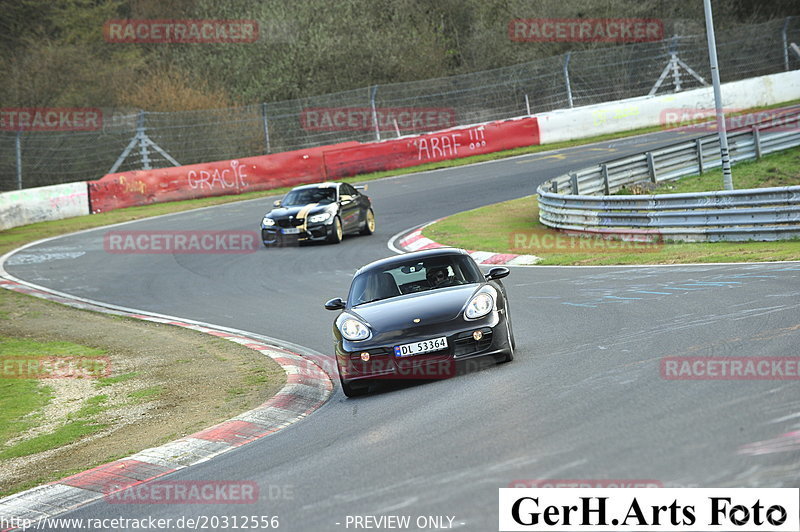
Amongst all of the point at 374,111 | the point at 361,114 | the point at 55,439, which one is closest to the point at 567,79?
the point at 374,111

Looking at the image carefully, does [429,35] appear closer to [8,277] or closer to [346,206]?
[346,206]

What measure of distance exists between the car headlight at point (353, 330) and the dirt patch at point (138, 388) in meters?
1.15

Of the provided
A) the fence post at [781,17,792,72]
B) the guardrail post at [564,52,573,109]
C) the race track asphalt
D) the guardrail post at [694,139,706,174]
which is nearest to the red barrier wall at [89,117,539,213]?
the guardrail post at [564,52,573,109]

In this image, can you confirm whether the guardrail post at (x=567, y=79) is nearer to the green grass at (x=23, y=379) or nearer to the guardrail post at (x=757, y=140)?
the guardrail post at (x=757, y=140)

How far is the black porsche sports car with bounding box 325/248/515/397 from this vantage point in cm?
906

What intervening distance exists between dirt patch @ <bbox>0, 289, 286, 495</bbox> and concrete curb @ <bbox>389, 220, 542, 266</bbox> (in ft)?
22.2

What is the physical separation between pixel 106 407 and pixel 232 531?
5.40 m

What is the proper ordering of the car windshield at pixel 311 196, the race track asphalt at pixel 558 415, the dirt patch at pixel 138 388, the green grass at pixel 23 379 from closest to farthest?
the race track asphalt at pixel 558 415, the dirt patch at pixel 138 388, the green grass at pixel 23 379, the car windshield at pixel 311 196

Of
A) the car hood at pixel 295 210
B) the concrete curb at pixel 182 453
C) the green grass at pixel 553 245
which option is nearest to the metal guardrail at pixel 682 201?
the green grass at pixel 553 245

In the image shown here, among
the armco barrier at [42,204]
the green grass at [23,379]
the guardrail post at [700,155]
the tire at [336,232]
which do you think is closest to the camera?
the green grass at [23,379]

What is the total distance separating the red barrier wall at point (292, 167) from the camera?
34.0m

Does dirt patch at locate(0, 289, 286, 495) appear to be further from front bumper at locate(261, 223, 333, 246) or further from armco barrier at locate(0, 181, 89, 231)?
armco barrier at locate(0, 181, 89, 231)

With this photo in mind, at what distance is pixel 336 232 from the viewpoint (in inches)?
942

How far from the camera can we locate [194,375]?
11.9m
